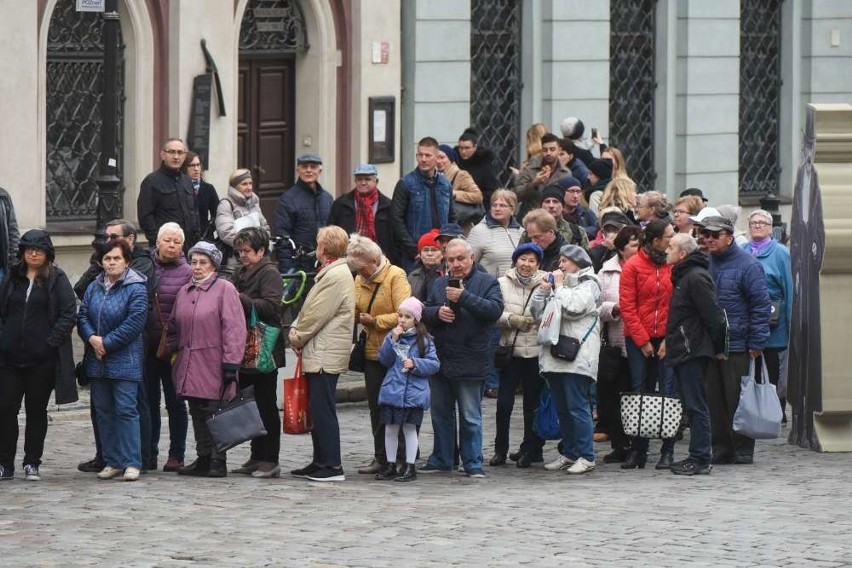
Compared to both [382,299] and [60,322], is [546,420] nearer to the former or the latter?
[382,299]

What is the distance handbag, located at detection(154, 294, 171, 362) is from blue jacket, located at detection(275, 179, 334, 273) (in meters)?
5.01

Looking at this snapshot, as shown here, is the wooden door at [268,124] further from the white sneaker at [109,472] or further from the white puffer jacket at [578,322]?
the white sneaker at [109,472]

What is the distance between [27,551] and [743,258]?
5.62 m

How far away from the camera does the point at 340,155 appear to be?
75.0ft

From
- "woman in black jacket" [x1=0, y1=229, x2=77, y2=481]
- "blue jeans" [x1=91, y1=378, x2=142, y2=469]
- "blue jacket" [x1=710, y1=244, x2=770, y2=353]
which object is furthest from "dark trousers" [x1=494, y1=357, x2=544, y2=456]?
"woman in black jacket" [x1=0, y1=229, x2=77, y2=481]

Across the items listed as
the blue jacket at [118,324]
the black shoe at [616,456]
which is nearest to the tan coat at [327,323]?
the blue jacket at [118,324]

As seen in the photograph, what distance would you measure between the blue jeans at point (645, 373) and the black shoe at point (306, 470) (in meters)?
2.19

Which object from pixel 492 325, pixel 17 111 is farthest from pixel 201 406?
pixel 17 111

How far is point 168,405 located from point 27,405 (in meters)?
0.91

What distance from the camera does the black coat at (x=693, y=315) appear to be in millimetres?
14648

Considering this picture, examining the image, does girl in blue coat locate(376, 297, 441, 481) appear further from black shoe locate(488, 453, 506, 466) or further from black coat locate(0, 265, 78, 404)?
black coat locate(0, 265, 78, 404)

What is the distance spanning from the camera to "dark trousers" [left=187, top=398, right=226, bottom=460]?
14.1 m

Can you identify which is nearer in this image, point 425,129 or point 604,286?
point 604,286

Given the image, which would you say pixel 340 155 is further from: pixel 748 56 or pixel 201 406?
pixel 201 406
